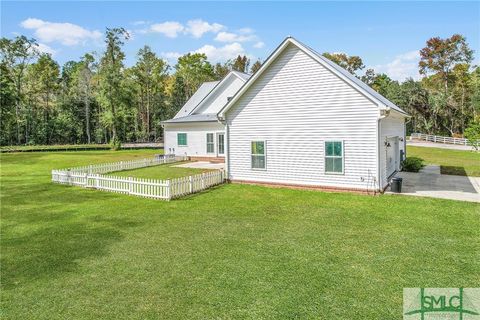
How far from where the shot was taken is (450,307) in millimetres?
5082

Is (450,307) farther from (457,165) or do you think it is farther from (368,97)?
(457,165)

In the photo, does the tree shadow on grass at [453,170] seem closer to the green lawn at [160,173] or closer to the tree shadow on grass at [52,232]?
the green lawn at [160,173]

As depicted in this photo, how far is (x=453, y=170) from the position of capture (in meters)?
19.8

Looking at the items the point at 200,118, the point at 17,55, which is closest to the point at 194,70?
the point at 17,55

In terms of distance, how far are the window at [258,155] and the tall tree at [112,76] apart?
117ft

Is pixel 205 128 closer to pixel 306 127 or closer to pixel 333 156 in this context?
pixel 306 127

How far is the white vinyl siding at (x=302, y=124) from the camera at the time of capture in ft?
43.0

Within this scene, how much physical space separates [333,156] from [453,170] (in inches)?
445

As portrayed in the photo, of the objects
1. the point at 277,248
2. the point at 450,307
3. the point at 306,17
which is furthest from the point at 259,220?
the point at 306,17

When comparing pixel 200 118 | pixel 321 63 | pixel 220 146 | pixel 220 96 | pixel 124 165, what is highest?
pixel 220 96

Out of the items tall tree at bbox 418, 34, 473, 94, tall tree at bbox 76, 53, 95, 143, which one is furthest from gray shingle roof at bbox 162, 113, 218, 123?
tall tree at bbox 418, 34, 473, 94

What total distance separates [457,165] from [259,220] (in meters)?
19.2

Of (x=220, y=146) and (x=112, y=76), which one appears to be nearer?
(x=220, y=146)

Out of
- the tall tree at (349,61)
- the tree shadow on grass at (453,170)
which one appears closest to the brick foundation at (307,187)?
the tree shadow on grass at (453,170)
